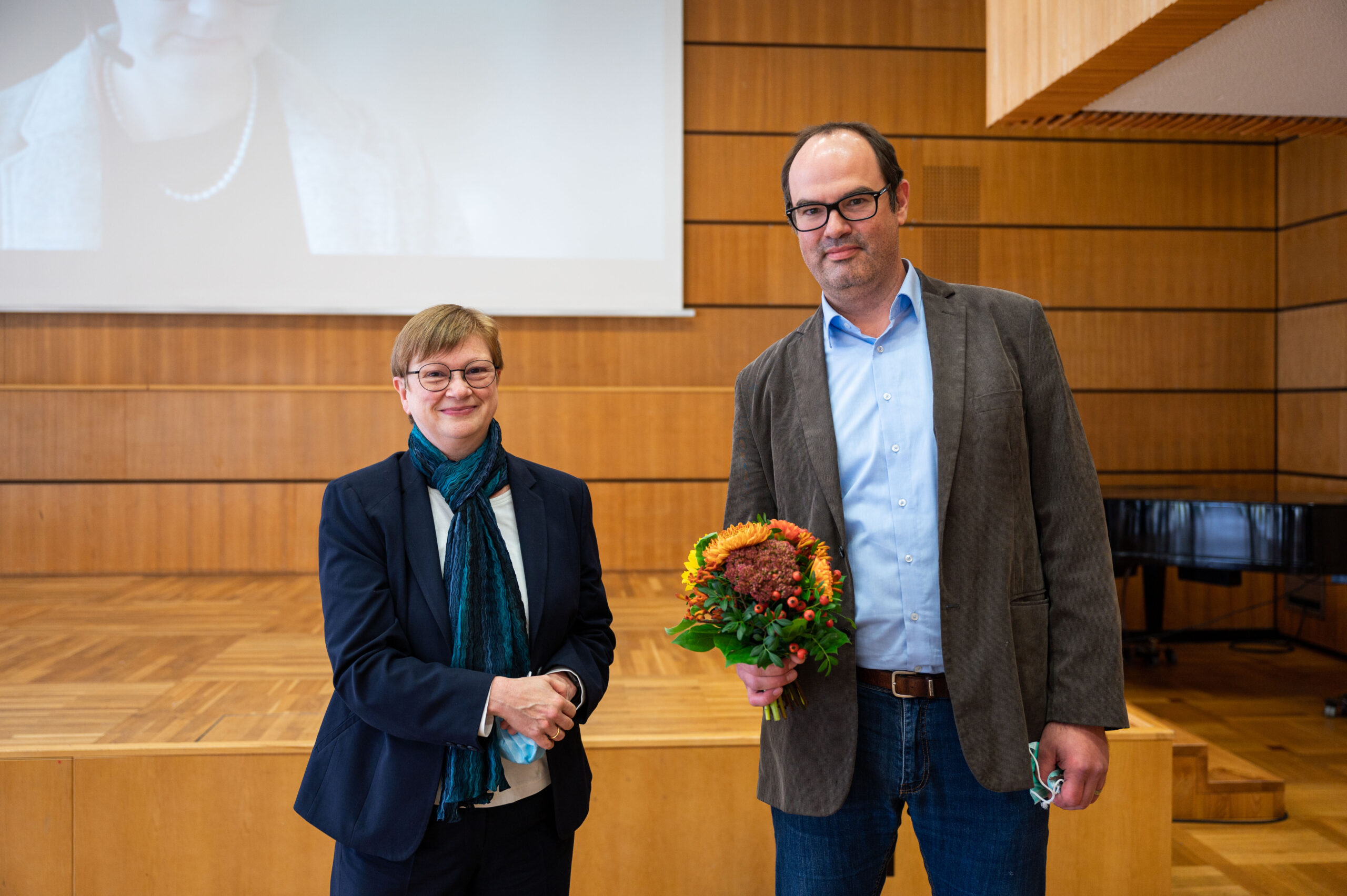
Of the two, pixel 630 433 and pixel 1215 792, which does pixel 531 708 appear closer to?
pixel 1215 792

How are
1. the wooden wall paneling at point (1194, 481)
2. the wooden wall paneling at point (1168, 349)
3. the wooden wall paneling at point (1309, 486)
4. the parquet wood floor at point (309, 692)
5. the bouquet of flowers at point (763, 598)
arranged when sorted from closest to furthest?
1. the bouquet of flowers at point (763, 598)
2. the parquet wood floor at point (309, 692)
3. the wooden wall paneling at point (1309, 486)
4. the wooden wall paneling at point (1194, 481)
5. the wooden wall paneling at point (1168, 349)

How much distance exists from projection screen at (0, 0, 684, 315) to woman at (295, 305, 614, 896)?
12.8 ft

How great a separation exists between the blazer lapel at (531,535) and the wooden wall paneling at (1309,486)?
3.84 metres

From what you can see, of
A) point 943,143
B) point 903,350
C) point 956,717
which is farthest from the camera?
point 943,143

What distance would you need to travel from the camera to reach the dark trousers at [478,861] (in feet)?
4.42

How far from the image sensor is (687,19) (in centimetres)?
535

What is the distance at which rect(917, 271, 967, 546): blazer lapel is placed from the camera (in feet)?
4.23

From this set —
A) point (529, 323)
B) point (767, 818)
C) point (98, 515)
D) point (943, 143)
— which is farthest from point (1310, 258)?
point (98, 515)

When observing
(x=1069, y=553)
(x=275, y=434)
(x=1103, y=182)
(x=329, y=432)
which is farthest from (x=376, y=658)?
(x=1103, y=182)

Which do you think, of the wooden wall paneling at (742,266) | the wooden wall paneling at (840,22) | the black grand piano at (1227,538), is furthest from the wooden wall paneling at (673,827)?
→ the wooden wall paneling at (840,22)

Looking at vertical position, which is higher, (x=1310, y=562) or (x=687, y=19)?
(x=687, y=19)

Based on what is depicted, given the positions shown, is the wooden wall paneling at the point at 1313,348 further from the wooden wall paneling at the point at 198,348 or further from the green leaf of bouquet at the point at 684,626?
the green leaf of bouquet at the point at 684,626

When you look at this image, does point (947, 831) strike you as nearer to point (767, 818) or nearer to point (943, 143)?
point (767, 818)

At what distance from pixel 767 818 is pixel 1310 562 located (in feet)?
8.72
